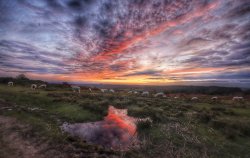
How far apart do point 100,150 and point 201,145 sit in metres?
7.25

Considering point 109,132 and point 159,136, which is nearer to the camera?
point 159,136

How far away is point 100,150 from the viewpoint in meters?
10.4

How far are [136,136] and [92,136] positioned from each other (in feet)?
11.8

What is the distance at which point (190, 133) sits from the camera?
45.8 feet

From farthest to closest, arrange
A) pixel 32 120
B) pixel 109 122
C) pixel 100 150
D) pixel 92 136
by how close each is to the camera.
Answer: pixel 109 122, pixel 32 120, pixel 92 136, pixel 100 150

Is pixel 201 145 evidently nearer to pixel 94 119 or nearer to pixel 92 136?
pixel 92 136

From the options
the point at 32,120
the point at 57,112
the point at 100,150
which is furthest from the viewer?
the point at 57,112

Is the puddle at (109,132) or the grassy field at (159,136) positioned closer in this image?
the grassy field at (159,136)

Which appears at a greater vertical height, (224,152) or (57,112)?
(57,112)

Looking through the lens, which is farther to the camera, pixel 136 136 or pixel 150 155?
pixel 136 136

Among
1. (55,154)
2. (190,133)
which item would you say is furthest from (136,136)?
(55,154)

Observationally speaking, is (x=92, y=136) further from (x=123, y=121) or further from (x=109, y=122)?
(x=123, y=121)

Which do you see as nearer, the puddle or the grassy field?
the grassy field

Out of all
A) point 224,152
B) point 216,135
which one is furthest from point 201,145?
point 216,135
